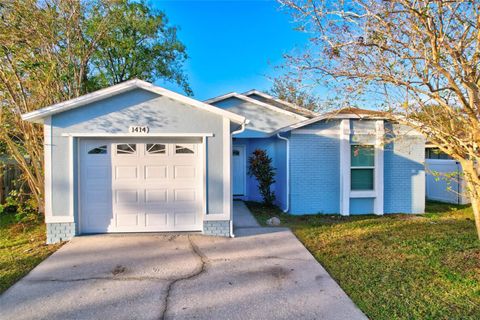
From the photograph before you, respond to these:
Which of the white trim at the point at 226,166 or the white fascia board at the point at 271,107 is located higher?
the white fascia board at the point at 271,107

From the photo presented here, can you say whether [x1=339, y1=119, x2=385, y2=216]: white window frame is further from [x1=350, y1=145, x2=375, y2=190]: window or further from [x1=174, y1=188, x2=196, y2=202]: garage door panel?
[x1=174, y1=188, x2=196, y2=202]: garage door panel

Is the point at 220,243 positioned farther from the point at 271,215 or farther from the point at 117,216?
the point at 271,215

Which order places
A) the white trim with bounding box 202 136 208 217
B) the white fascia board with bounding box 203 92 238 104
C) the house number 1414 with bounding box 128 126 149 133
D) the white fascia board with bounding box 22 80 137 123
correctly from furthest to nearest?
the white fascia board with bounding box 203 92 238 104, the white trim with bounding box 202 136 208 217, the house number 1414 with bounding box 128 126 149 133, the white fascia board with bounding box 22 80 137 123

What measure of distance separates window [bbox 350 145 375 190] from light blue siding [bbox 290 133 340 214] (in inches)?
18.3

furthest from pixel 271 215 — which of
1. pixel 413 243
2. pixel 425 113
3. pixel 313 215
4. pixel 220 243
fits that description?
pixel 425 113

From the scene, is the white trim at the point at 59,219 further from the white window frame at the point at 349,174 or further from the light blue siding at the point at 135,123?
the white window frame at the point at 349,174

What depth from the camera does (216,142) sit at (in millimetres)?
6531

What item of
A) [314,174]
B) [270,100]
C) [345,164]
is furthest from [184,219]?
[270,100]

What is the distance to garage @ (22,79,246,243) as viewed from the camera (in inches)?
245

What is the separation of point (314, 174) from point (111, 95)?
6.15 m

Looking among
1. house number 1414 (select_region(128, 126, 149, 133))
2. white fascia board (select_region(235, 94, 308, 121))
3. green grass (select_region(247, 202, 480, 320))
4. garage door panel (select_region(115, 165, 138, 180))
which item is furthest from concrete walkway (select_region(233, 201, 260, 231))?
white fascia board (select_region(235, 94, 308, 121))

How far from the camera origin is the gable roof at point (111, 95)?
598 centimetres

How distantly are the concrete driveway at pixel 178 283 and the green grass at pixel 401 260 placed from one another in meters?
0.41

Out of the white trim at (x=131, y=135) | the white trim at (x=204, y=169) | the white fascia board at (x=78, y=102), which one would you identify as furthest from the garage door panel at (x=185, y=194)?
the white fascia board at (x=78, y=102)
